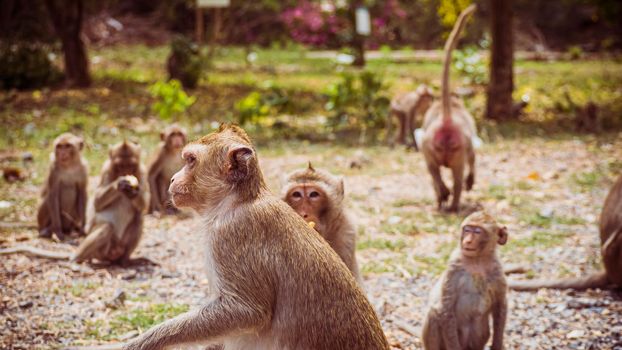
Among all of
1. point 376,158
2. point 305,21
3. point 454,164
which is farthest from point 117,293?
point 305,21

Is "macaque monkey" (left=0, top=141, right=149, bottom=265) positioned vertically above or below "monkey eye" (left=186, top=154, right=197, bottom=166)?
below

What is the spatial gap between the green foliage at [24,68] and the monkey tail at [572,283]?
479 inches

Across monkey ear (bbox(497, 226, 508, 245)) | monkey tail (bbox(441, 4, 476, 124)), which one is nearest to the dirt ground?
monkey ear (bbox(497, 226, 508, 245))

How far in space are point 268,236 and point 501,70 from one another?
10.6 meters

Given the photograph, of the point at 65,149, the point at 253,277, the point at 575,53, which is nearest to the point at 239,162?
the point at 253,277

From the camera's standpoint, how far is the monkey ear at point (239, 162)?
3277 millimetres

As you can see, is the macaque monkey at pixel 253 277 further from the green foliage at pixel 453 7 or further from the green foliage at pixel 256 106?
the green foliage at pixel 453 7

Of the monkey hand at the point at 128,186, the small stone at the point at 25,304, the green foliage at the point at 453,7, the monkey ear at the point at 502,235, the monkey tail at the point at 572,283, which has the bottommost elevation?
the monkey tail at the point at 572,283

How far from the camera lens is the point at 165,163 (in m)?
8.52

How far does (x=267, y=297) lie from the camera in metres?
3.25

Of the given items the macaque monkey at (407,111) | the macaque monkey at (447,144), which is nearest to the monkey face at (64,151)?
the macaque monkey at (447,144)

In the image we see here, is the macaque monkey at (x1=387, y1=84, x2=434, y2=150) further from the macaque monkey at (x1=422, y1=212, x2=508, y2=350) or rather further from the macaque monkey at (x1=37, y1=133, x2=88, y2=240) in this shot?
the macaque monkey at (x1=422, y1=212, x2=508, y2=350)

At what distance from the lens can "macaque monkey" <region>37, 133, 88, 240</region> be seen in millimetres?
7289

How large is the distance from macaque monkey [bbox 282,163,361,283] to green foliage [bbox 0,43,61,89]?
12.3 metres
